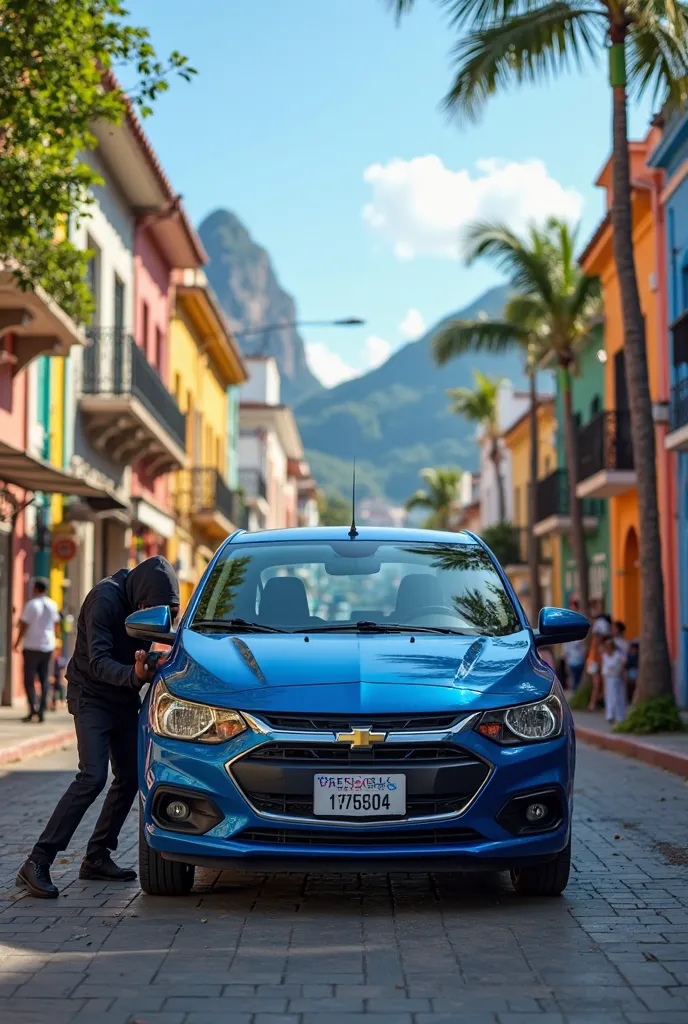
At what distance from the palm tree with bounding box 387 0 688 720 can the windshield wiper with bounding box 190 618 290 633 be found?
12.7 metres

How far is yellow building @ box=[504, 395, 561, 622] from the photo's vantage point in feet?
147

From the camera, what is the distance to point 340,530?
8.22 meters

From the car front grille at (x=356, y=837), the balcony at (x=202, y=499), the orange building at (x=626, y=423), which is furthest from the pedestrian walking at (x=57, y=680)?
the car front grille at (x=356, y=837)

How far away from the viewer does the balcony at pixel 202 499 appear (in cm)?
3922

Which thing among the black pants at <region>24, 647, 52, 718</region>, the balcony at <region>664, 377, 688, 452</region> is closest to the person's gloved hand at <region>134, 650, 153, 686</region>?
the black pants at <region>24, 647, 52, 718</region>

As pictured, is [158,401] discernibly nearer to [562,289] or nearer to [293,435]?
[562,289]

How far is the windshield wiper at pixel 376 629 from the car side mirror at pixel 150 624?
0.60 metres

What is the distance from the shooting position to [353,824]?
6203 millimetres

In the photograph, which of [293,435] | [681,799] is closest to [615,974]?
[681,799]

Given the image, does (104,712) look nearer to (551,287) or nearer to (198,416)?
(551,287)

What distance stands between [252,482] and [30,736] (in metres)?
45.9

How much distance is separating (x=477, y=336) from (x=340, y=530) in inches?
1155

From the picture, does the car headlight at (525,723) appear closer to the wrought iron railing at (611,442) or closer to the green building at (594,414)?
the wrought iron railing at (611,442)

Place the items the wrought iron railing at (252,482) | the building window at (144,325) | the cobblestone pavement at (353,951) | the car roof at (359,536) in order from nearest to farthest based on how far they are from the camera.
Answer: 1. the cobblestone pavement at (353,951)
2. the car roof at (359,536)
3. the building window at (144,325)
4. the wrought iron railing at (252,482)
